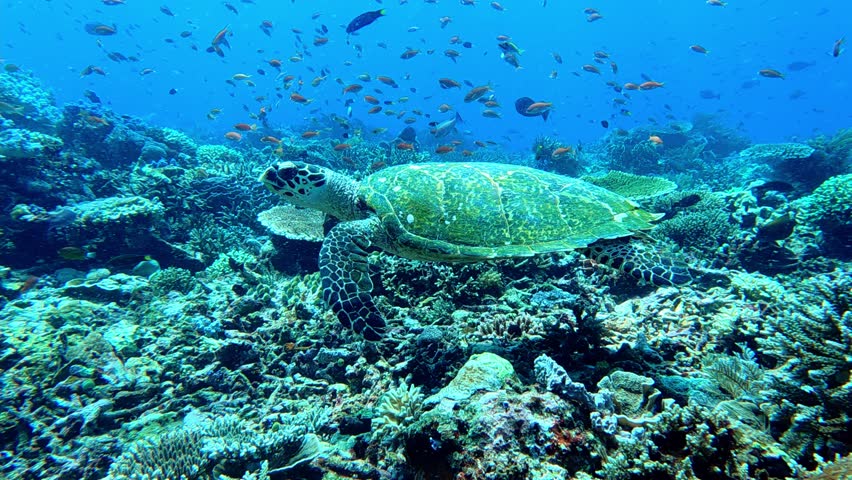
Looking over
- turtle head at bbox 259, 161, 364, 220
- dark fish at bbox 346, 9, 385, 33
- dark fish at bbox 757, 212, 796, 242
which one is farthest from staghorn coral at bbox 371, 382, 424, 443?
dark fish at bbox 346, 9, 385, 33

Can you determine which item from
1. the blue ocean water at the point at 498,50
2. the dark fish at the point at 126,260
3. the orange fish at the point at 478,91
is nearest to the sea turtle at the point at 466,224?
the dark fish at the point at 126,260

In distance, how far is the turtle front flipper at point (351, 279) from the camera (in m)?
3.81

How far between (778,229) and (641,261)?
4.59 metres

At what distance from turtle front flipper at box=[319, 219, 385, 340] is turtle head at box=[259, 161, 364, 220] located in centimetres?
73

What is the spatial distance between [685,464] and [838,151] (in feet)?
59.2

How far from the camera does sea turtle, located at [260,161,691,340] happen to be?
13.8 ft

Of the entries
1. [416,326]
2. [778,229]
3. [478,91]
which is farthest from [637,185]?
[478,91]

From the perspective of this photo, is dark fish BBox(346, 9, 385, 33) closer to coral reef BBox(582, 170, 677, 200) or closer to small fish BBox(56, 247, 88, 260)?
coral reef BBox(582, 170, 677, 200)

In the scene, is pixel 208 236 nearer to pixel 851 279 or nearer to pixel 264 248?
pixel 264 248

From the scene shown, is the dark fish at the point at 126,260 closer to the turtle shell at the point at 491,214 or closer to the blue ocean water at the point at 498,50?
the turtle shell at the point at 491,214

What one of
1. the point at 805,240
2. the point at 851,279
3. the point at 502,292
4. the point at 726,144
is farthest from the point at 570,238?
the point at 726,144

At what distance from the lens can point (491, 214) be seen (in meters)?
4.56

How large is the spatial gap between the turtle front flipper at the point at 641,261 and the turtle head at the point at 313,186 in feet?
11.1

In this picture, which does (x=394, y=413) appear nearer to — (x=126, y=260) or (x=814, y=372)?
(x=814, y=372)
